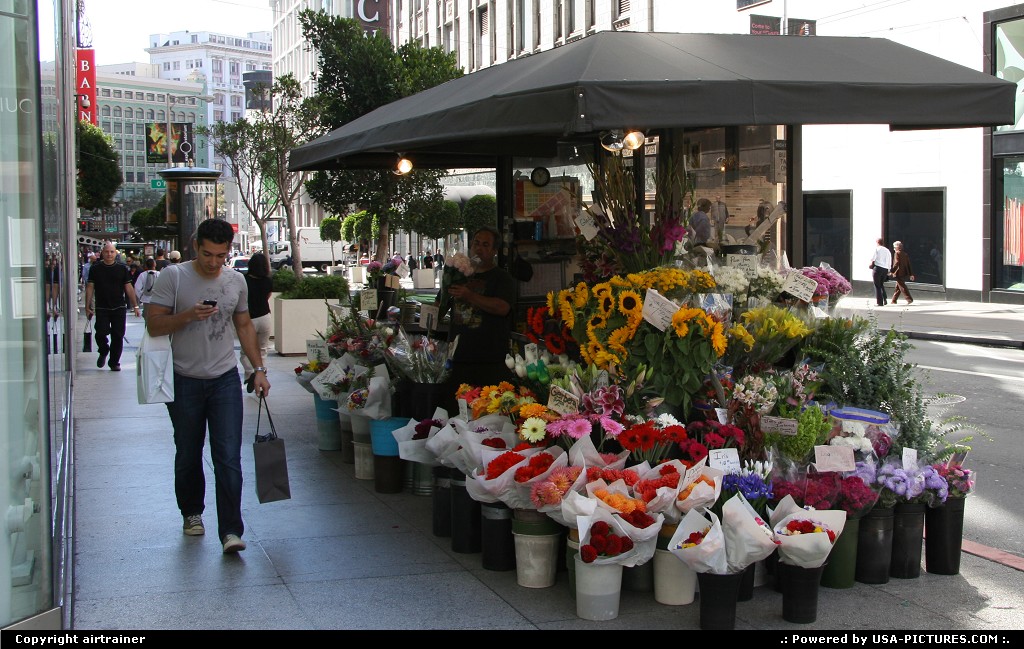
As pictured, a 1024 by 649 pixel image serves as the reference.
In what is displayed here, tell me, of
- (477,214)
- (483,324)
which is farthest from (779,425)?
(477,214)

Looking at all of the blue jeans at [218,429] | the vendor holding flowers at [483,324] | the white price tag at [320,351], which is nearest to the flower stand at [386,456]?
the vendor holding flowers at [483,324]

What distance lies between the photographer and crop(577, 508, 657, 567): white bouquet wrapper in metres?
4.47

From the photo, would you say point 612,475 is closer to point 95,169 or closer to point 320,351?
point 320,351

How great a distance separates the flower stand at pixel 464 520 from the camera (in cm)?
553

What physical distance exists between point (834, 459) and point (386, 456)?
120 inches

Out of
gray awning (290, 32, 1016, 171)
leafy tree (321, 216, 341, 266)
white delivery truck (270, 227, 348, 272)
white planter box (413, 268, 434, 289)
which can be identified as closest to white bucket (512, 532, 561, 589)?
gray awning (290, 32, 1016, 171)

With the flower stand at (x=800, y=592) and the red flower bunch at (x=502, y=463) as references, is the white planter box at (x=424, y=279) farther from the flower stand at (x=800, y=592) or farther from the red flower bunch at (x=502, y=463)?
the flower stand at (x=800, y=592)

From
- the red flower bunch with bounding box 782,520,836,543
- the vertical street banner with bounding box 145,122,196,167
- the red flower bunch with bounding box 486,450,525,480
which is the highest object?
the vertical street banner with bounding box 145,122,196,167

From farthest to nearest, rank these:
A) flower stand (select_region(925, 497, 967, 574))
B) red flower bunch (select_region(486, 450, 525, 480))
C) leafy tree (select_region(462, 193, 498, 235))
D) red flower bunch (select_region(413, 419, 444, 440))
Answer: leafy tree (select_region(462, 193, 498, 235)) < red flower bunch (select_region(413, 419, 444, 440)) < flower stand (select_region(925, 497, 967, 574)) < red flower bunch (select_region(486, 450, 525, 480))

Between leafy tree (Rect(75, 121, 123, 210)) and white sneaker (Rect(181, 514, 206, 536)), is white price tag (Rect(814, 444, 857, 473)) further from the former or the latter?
leafy tree (Rect(75, 121, 123, 210))

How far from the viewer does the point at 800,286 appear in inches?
236

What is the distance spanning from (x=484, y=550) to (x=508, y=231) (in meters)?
3.88

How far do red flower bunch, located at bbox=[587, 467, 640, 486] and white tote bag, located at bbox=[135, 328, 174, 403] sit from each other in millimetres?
2276

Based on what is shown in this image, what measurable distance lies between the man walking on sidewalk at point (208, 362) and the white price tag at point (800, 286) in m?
3.02
